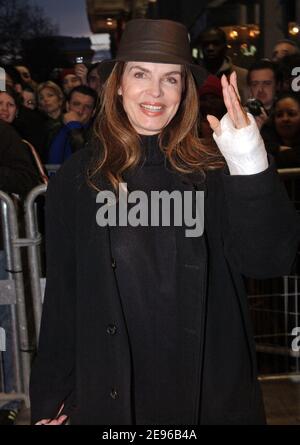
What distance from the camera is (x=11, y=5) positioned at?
1482 cm

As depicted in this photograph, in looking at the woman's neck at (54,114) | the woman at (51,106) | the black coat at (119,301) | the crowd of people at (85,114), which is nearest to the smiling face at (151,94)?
the black coat at (119,301)

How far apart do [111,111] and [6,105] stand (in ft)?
11.6

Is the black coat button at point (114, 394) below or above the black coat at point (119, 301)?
below

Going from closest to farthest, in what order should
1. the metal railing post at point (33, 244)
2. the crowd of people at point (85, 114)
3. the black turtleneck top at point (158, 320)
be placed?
the black turtleneck top at point (158, 320)
the metal railing post at point (33, 244)
the crowd of people at point (85, 114)

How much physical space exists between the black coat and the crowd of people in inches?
64.1

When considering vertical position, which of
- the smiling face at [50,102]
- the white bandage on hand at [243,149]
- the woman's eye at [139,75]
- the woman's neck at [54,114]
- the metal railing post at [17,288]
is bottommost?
the metal railing post at [17,288]

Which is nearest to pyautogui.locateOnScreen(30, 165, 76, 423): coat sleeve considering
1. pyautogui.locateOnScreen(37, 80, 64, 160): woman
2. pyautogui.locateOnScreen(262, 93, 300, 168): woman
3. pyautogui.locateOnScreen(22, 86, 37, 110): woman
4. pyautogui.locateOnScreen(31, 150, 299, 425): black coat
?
pyautogui.locateOnScreen(31, 150, 299, 425): black coat

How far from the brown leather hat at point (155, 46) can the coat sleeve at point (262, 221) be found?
567 millimetres

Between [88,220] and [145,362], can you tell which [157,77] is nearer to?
[88,220]

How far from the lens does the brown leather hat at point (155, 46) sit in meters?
2.52

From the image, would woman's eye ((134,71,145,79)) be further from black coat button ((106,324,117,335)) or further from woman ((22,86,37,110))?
woman ((22,86,37,110))

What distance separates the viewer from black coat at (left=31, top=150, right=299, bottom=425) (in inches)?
85.4

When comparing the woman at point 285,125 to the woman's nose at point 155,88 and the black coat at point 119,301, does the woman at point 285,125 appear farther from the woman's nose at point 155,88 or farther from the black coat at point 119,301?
the black coat at point 119,301

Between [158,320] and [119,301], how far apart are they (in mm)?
147
